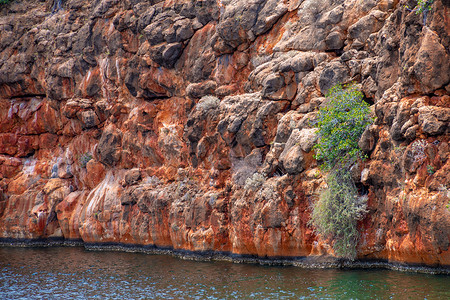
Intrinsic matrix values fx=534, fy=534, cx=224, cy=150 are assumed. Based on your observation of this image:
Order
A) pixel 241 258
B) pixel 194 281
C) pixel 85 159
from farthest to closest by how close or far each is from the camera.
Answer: pixel 85 159 < pixel 241 258 < pixel 194 281

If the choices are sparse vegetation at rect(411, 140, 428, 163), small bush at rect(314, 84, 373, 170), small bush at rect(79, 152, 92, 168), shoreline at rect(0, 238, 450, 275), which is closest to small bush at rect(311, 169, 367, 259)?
shoreline at rect(0, 238, 450, 275)

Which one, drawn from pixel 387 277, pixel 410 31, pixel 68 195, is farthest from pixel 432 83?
pixel 68 195

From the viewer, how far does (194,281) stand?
107 feet

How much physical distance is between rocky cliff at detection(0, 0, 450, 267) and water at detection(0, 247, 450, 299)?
2.00 metres

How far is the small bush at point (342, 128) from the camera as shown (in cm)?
3325

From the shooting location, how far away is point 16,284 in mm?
34938

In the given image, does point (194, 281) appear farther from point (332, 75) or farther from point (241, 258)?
point (332, 75)

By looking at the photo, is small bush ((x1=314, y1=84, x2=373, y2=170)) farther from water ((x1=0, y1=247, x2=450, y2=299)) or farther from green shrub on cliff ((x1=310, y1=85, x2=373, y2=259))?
water ((x1=0, y1=247, x2=450, y2=299))

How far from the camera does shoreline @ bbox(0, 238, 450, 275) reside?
29484 mm

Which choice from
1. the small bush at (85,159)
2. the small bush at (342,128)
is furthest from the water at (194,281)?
the small bush at (85,159)

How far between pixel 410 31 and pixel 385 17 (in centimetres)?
581

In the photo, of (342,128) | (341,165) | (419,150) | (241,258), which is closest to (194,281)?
(241,258)

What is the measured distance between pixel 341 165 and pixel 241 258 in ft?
35.1

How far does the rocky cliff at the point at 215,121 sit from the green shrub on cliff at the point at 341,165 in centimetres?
81
